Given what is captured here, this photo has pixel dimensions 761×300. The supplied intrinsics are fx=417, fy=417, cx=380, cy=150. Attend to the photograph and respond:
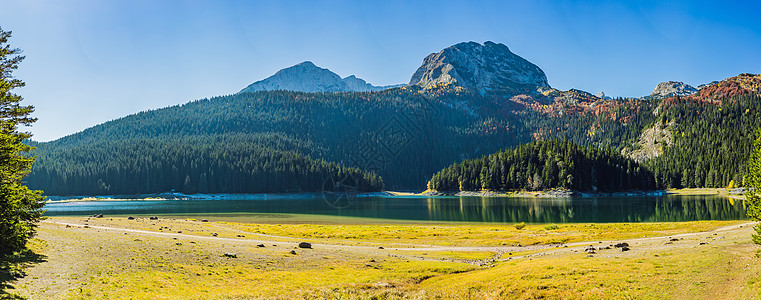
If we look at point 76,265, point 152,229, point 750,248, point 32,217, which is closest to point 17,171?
point 32,217

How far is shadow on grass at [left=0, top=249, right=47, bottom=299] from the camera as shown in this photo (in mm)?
20156

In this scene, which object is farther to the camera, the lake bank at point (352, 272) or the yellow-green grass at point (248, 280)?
the yellow-green grass at point (248, 280)

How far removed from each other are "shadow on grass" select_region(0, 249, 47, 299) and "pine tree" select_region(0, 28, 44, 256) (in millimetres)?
697

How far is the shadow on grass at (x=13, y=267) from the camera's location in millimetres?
20156

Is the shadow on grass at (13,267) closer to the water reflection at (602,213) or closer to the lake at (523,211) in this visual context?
the lake at (523,211)

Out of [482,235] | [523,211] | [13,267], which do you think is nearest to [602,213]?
[523,211]

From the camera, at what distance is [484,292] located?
79.9ft

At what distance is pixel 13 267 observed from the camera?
79.2 feet

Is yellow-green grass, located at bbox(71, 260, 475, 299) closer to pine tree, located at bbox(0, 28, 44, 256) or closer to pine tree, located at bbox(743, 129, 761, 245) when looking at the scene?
pine tree, located at bbox(0, 28, 44, 256)

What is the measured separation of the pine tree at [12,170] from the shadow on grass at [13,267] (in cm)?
70

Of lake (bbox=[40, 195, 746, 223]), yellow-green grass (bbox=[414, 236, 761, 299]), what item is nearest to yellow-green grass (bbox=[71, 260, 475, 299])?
yellow-green grass (bbox=[414, 236, 761, 299])

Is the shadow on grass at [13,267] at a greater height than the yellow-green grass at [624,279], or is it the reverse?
the shadow on grass at [13,267]

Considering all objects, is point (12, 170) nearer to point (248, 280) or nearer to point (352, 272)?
point (248, 280)

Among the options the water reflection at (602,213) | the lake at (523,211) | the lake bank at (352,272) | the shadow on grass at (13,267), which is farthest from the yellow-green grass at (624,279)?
the water reflection at (602,213)
